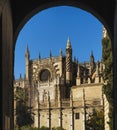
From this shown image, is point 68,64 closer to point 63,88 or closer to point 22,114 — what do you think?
point 63,88

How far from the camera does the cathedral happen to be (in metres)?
78.6

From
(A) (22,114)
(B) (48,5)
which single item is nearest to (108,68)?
(B) (48,5)

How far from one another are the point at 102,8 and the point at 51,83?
86501mm

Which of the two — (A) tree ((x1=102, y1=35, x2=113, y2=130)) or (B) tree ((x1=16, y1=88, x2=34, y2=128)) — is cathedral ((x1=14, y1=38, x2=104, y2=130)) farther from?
(A) tree ((x1=102, y1=35, x2=113, y2=130))

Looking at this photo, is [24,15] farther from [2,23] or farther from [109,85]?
[109,85]

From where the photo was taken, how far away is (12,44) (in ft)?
34.3

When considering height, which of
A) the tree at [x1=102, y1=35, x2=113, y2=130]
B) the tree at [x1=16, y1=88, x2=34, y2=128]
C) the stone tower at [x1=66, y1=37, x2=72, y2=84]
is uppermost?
the stone tower at [x1=66, y1=37, x2=72, y2=84]

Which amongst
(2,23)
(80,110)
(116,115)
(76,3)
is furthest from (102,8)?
(80,110)

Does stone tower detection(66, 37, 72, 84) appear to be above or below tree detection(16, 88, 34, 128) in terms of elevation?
above

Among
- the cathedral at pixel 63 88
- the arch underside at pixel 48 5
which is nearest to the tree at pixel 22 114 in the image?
the cathedral at pixel 63 88

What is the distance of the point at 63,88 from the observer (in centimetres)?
9150

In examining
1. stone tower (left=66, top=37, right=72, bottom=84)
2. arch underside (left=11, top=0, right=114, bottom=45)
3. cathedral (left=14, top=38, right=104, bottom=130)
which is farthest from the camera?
stone tower (left=66, top=37, right=72, bottom=84)

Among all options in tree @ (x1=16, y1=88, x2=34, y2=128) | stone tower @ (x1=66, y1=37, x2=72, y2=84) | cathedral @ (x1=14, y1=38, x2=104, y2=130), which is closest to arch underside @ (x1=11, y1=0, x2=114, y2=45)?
cathedral @ (x1=14, y1=38, x2=104, y2=130)

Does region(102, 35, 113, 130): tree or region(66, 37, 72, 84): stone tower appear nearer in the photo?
region(102, 35, 113, 130): tree
